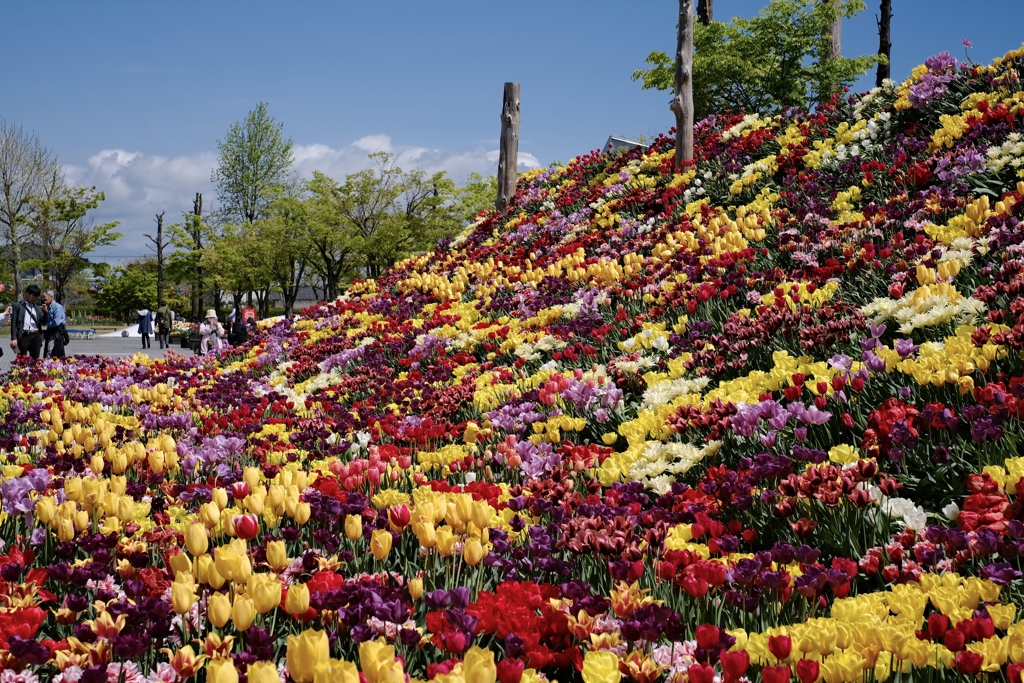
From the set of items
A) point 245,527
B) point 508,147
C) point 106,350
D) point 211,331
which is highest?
point 508,147

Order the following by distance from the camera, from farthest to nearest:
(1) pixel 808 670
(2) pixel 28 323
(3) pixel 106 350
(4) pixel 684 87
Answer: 1. (3) pixel 106 350
2. (2) pixel 28 323
3. (4) pixel 684 87
4. (1) pixel 808 670

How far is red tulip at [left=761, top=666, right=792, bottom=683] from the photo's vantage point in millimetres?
1665

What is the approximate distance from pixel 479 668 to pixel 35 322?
13.5 m

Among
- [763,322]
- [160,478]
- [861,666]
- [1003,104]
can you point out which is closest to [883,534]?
[861,666]

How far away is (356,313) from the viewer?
12.5 meters

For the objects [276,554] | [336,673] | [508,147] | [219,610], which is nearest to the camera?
[336,673]

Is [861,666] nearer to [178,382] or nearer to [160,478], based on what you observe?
[160,478]

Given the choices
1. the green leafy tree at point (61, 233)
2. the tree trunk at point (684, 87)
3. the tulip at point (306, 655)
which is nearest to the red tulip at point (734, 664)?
the tulip at point (306, 655)

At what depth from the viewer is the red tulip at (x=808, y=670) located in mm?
1683

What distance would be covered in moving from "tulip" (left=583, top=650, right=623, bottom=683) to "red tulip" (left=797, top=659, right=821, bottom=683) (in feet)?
1.33

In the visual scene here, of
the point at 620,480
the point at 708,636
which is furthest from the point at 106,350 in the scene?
the point at 708,636

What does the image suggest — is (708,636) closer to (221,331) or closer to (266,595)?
(266,595)

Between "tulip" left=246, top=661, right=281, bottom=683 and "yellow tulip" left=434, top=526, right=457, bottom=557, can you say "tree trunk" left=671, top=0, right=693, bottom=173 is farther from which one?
"tulip" left=246, top=661, right=281, bottom=683

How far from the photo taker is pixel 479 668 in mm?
1658
